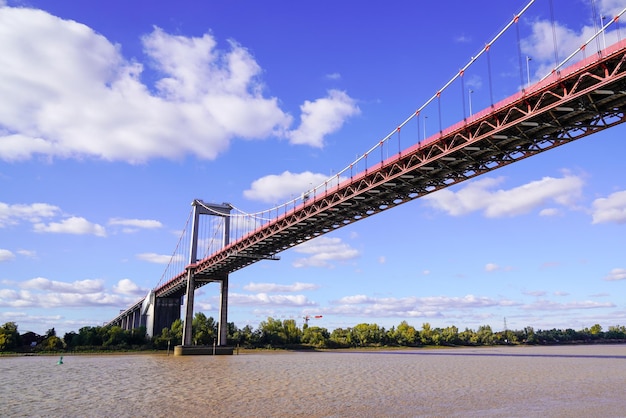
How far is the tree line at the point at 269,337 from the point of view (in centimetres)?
7688

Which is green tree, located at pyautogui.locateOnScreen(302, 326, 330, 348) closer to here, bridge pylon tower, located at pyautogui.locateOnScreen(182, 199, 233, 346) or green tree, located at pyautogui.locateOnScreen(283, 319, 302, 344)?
green tree, located at pyautogui.locateOnScreen(283, 319, 302, 344)

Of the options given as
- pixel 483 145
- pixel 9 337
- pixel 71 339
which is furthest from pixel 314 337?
pixel 483 145

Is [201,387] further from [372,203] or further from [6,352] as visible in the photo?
[6,352]

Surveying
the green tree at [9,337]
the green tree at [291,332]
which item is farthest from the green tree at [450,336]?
the green tree at [9,337]

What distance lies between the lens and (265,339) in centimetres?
9538

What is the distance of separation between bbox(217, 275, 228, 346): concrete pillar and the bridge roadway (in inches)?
854

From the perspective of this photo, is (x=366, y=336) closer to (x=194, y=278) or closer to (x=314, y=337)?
(x=314, y=337)

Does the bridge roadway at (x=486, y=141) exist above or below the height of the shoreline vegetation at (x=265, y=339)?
above

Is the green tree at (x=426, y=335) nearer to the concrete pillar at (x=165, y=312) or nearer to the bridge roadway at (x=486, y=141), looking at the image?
the concrete pillar at (x=165, y=312)

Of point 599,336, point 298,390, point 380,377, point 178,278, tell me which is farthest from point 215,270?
point 599,336

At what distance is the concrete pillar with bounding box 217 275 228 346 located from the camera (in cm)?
7325

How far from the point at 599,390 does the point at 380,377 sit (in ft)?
42.1

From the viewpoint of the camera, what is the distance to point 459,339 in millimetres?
126000

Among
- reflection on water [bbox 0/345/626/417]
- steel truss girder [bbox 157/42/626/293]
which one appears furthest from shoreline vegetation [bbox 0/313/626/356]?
reflection on water [bbox 0/345/626/417]
